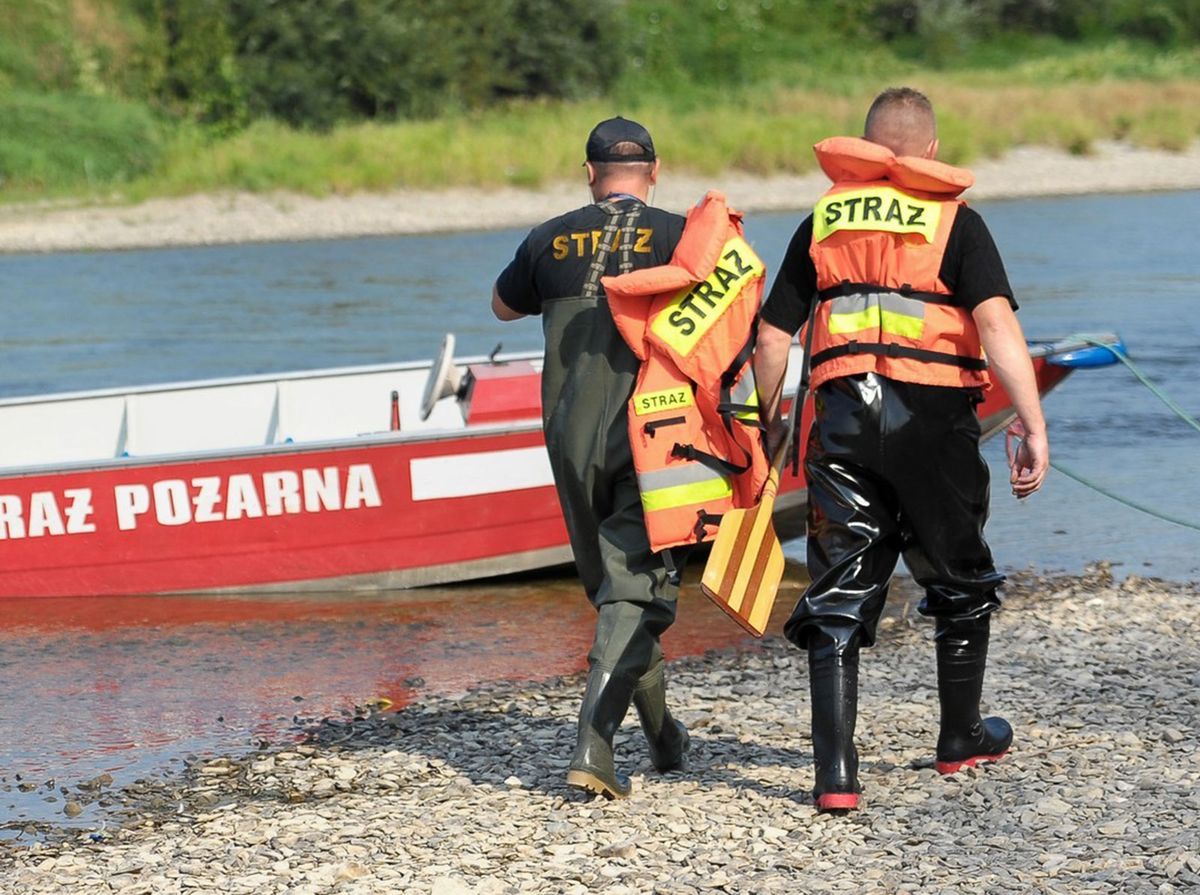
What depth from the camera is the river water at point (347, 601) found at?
7621 mm

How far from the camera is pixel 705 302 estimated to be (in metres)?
5.25

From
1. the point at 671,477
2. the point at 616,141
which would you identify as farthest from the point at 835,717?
the point at 616,141

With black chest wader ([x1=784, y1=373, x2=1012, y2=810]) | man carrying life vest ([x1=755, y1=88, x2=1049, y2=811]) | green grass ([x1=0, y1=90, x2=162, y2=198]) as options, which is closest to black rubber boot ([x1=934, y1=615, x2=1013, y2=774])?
black chest wader ([x1=784, y1=373, x2=1012, y2=810])

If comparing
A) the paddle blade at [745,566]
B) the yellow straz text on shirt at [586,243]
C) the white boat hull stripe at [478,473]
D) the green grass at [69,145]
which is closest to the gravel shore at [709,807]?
the paddle blade at [745,566]

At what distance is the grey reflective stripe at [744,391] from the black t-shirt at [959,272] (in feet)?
0.78

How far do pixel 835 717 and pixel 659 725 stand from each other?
0.70 m

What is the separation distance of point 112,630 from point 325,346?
11576 mm

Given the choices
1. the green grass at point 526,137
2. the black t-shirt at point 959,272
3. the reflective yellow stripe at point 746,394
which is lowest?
the green grass at point 526,137

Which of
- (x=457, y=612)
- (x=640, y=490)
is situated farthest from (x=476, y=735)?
(x=457, y=612)

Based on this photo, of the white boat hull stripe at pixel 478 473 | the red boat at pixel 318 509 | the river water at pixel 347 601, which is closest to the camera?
the river water at pixel 347 601

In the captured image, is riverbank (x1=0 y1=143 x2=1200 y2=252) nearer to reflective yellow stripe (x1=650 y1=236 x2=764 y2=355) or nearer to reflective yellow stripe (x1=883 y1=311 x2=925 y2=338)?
reflective yellow stripe (x1=650 y1=236 x2=764 y2=355)

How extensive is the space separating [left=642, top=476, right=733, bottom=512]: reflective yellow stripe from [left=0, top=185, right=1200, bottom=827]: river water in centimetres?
228

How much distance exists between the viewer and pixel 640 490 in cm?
526

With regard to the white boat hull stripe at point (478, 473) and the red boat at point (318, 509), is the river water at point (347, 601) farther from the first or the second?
the white boat hull stripe at point (478, 473)
